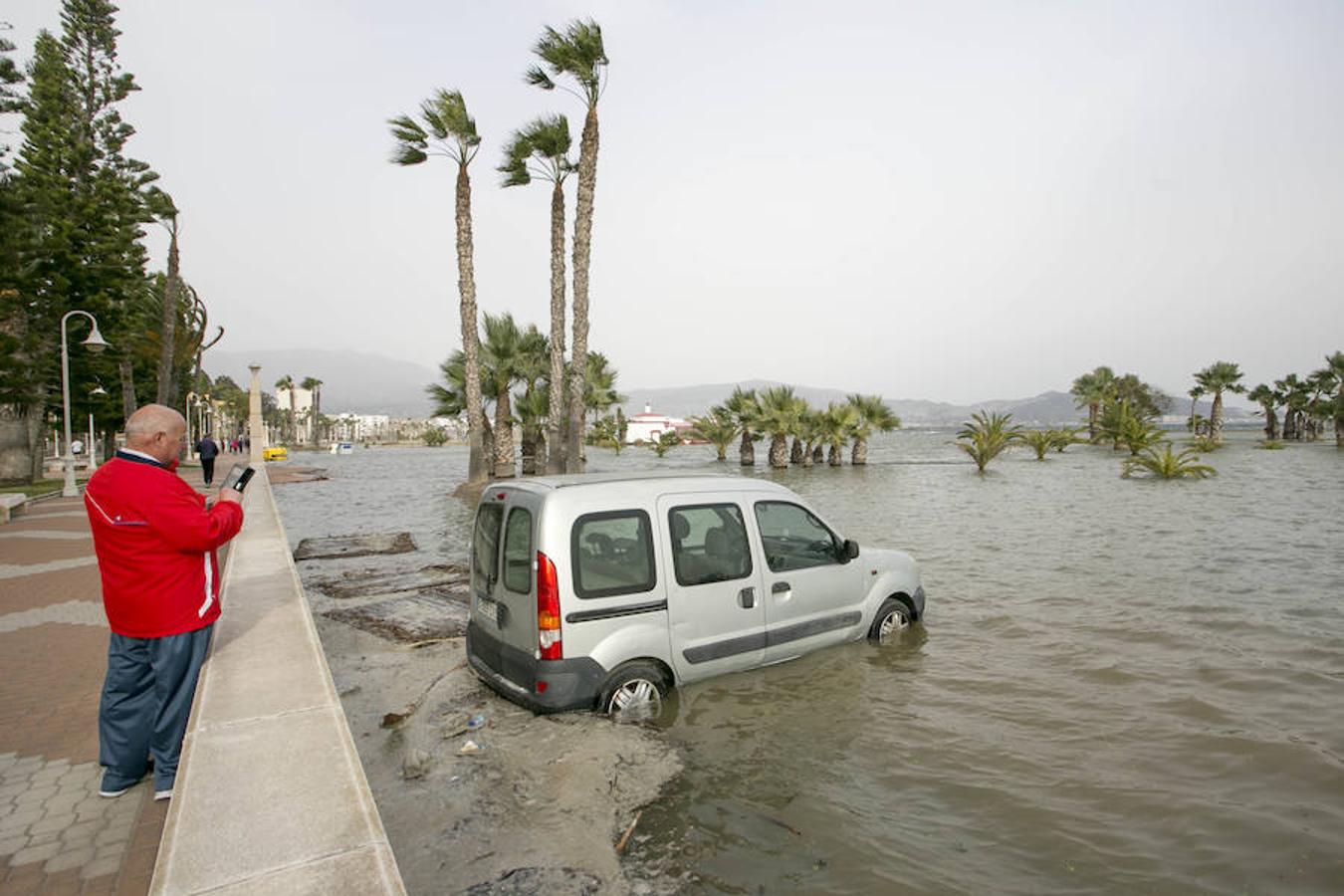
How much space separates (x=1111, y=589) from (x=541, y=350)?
25260mm

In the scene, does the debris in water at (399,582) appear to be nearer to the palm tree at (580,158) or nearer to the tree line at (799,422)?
the palm tree at (580,158)

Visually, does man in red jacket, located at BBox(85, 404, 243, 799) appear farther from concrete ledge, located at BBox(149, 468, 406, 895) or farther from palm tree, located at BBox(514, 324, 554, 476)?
palm tree, located at BBox(514, 324, 554, 476)

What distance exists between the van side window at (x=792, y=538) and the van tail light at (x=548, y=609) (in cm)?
194

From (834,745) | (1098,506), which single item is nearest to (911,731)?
(834,745)

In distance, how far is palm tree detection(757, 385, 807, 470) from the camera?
128ft

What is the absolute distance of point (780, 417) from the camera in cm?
3894

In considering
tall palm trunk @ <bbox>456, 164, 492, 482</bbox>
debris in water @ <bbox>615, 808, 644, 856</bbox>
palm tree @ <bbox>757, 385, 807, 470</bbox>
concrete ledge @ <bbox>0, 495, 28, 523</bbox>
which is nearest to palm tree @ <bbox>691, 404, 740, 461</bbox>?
palm tree @ <bbox>757, 385, 807, 470</bbox>

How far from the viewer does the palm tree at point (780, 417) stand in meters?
39.0

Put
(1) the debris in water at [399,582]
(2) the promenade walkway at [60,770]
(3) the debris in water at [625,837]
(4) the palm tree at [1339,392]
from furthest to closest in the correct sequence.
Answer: (4) the palm tree at [1339,392] → (1) the debris in water at [399,582] → (3) the debris in water at [625,837] → (2) the promenade walkway at [60,770]

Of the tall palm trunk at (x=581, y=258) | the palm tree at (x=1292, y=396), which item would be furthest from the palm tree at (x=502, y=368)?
the palm tree at (x=1292, y=396)

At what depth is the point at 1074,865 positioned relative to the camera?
375cm

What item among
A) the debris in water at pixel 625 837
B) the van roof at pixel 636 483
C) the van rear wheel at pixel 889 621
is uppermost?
the van roof at pixel 636 483

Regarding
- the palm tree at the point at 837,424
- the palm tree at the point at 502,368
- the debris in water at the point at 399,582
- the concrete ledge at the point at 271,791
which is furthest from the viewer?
the palm tree at the point at 837,424

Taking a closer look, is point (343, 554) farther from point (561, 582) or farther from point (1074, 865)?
point (1074, 865)
